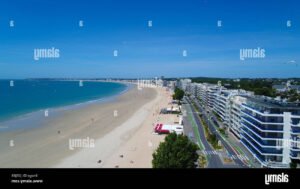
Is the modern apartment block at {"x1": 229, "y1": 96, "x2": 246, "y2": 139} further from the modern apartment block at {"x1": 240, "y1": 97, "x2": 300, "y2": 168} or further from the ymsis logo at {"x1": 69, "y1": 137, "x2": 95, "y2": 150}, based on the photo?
the ymsis logo at {"x1": 69, "y1": 137, "x2": 95, "y2": 150}

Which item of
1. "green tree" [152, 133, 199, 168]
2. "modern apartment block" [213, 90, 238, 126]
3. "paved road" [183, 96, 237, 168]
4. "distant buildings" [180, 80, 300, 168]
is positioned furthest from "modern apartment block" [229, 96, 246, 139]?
"green tree" [152, 133, 199, 168]

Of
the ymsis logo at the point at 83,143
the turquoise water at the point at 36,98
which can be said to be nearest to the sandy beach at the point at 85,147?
the ymsis logo at the point at 83,143

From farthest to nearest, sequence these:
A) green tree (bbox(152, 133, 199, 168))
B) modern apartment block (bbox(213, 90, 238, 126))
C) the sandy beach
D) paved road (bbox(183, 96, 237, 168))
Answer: modern apartment block (bbox(213, 90, 238, 126)) < the sandy beach < paved road (bbox(183, 96, 237, 168)) < green tree (bbox(152, 133, 199, 168))
